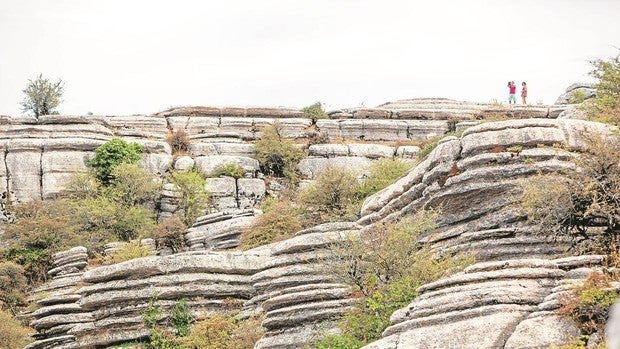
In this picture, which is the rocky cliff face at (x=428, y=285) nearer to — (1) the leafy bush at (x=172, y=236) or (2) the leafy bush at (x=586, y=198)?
(1) the leafy bush at (x=172, y=236)

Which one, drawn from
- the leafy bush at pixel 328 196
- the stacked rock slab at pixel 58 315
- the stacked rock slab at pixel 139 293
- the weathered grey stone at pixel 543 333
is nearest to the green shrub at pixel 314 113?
the leafy bush at pixel 328 196

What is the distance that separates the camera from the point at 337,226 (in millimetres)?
38969

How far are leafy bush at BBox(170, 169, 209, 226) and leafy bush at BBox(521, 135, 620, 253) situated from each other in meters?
35.8

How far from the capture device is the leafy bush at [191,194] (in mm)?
61719

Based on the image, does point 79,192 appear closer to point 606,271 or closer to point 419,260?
point 419,260

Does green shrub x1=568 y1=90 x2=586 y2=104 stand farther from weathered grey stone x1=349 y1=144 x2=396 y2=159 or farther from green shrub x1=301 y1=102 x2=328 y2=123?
green shrub x1=301 y1=102 x2=328 y2=123

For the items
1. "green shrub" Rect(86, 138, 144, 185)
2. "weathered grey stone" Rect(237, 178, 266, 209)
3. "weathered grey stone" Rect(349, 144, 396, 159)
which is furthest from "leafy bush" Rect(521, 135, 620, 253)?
"green shrub" Rect(86, 138, 144, 185)

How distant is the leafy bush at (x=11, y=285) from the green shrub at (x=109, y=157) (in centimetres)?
1410

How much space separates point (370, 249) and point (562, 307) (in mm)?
13062

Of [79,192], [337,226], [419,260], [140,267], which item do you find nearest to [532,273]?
[419,260]

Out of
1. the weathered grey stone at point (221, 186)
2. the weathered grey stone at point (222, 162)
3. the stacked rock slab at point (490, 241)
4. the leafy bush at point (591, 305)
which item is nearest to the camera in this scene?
the leafy bush at point (591, 305)

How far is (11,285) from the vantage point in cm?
5203

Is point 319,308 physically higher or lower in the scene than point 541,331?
lower

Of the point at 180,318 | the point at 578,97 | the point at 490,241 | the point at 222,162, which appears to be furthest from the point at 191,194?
the point at 490,241
